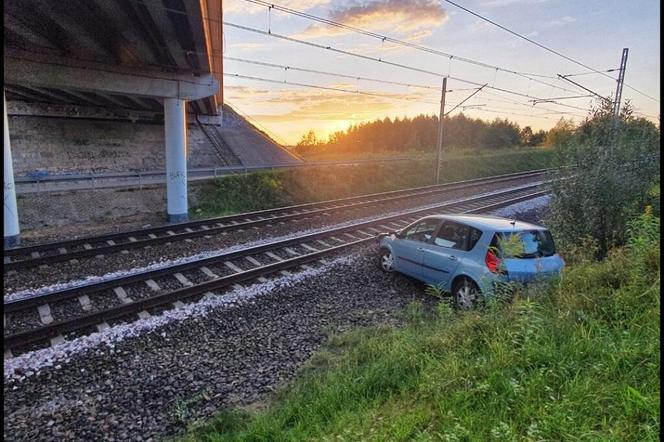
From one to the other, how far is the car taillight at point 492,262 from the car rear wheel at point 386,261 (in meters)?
2.62

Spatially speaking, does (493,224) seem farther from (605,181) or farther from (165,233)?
(165,233)

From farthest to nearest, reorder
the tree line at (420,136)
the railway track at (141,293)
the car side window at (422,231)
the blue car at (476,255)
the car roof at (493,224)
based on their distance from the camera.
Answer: the tree line at (420,136), the car side window at (422,231), the car roof at (493,224), the blue car at (476,255), the railway track at (141,293)

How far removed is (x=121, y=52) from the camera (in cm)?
1298

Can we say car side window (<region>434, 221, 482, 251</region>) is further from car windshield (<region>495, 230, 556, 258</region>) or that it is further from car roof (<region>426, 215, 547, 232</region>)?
car windshield (<region>495, 230, 556, 258</region>)

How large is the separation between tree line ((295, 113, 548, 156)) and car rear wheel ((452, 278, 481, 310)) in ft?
156

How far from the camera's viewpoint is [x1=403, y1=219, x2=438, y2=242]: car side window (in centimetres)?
793

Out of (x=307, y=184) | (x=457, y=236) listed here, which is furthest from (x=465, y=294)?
(x=307, y=184)

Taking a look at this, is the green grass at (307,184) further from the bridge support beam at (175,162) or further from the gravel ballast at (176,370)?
the gravel ballast at (176,370)

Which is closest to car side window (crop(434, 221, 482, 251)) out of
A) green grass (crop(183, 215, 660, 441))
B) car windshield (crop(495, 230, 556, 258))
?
car windshield (crop(495, 230, 556, 258))

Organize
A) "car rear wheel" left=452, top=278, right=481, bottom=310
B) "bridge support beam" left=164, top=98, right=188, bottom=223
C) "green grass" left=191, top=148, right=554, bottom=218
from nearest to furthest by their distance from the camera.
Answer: "car rear wheel" left=452, top=278, right=481, bottom=310, "bridge support beam" left=164, top=98, right=188, bottom=223, "green grass" left=191, top=148, right=554, bottom=218

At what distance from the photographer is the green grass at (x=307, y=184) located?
56.1ft

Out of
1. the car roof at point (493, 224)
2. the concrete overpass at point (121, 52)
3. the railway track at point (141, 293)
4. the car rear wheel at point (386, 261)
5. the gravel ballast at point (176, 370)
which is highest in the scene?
the concrete overpass at point (121, 52)

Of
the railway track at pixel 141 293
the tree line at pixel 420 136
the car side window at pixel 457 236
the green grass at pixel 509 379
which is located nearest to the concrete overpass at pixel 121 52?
the railway track at pixel 141 293

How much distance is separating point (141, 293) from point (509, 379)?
6697 mm
